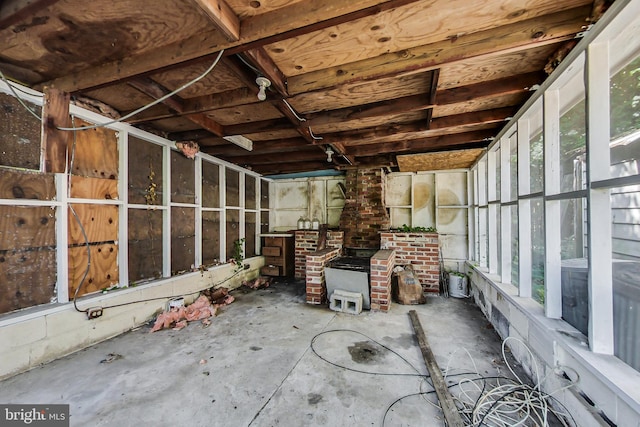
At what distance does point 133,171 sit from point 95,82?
1.51m

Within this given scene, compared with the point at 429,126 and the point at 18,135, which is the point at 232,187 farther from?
the point at 429,126

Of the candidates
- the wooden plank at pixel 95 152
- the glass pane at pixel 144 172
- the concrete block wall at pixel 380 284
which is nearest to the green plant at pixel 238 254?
the glass pane at pixel 144 172

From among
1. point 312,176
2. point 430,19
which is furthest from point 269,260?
point 430,19

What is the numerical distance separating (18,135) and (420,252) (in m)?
5.66

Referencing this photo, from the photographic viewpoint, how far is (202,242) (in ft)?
14.5

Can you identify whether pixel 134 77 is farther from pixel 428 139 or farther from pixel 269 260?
pixel 269 260

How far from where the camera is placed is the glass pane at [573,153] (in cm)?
355

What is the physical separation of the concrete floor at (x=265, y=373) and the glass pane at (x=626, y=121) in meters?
2.46

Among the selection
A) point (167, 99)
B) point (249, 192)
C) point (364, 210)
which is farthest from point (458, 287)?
point (167, 99)

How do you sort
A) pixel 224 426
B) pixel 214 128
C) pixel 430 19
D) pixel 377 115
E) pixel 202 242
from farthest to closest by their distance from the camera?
pixel 202 242, pixel 214 128, pixel 377 115, pixel 224 426, pixel 430 19

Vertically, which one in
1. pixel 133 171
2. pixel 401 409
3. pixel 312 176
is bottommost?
pixel 401 409

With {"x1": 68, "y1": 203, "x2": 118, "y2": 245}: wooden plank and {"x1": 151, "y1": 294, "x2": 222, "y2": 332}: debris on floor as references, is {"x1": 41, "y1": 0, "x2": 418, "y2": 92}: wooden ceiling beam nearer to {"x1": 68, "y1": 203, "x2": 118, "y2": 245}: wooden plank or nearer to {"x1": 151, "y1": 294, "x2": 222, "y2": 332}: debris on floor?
{"x1": 68, "y1": 203, "x2": 118, "y2": 245}: wooden plank

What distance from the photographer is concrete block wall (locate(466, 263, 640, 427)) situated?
4.07 feet

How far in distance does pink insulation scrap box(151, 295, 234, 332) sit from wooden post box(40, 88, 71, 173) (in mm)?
2209
